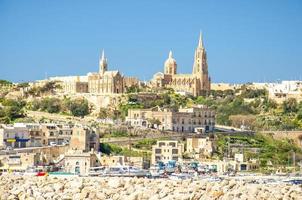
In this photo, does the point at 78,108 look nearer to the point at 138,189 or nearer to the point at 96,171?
the point at 96,171

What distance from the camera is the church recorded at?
240ft

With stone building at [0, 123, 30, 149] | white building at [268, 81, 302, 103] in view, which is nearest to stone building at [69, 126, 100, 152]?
stone building at [0, 123, 30, 149]

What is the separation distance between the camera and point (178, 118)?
55750mm

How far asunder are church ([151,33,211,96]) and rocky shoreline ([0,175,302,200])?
4628 centimetres

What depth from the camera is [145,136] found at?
52125mm

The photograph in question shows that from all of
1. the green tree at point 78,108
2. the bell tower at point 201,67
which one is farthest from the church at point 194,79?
the green tree at point 78,108

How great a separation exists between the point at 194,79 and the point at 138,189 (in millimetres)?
48952

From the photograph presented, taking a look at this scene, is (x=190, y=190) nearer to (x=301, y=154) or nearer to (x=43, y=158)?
(x=43, y=158)

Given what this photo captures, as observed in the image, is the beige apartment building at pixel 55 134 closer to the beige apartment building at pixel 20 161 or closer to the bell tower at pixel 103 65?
the beige apartment building at pixel 20 161

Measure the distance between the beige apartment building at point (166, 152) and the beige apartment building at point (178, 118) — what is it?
28.1 ft

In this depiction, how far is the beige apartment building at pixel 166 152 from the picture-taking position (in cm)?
4481

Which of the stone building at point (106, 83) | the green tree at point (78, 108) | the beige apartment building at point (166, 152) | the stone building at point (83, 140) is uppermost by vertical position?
the stone building at point (106, 83)

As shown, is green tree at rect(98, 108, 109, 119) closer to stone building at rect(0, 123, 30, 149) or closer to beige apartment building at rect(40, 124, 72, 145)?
beige apartment building at rect(40, 124, 72, 145)

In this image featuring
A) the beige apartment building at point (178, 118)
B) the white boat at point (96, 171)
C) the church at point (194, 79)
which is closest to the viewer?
the white boat at point (96, 171)
